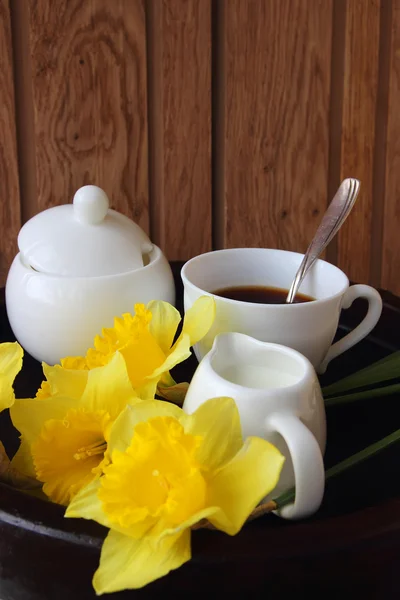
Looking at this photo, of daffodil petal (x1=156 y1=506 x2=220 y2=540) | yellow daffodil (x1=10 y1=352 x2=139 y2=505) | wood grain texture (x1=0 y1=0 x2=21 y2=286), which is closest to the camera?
daffodil petal (x1=156 y1=506 x2=220 y2=540)

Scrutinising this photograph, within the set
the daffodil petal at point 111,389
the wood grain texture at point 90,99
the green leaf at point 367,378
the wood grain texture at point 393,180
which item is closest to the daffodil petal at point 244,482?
the daffodil petal at point 111,389

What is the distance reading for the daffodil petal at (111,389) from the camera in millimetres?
558

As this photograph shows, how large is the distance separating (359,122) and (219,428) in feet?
3.13

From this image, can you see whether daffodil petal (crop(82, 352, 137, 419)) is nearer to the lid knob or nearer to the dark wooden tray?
the dark wooden tray

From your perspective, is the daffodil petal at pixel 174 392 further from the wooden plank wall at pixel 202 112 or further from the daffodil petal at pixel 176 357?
the wooden plank wall at pixel 202 112

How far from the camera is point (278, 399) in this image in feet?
1.66

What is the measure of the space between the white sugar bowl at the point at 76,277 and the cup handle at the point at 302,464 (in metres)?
0.26

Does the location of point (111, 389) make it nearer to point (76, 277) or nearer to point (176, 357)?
point (176, 357)

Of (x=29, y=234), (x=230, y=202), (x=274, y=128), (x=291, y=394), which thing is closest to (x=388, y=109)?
(x=274, y=128)

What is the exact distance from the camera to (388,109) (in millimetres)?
1326

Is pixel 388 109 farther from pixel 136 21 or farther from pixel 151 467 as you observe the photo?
pixel 151 467

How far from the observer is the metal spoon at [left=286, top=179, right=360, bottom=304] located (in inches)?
29.9

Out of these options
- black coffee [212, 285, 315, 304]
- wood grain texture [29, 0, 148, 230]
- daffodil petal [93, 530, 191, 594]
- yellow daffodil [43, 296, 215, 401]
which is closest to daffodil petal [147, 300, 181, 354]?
yellow daffodil [43, 296, 215, 401]

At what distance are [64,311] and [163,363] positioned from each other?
0.14 m
